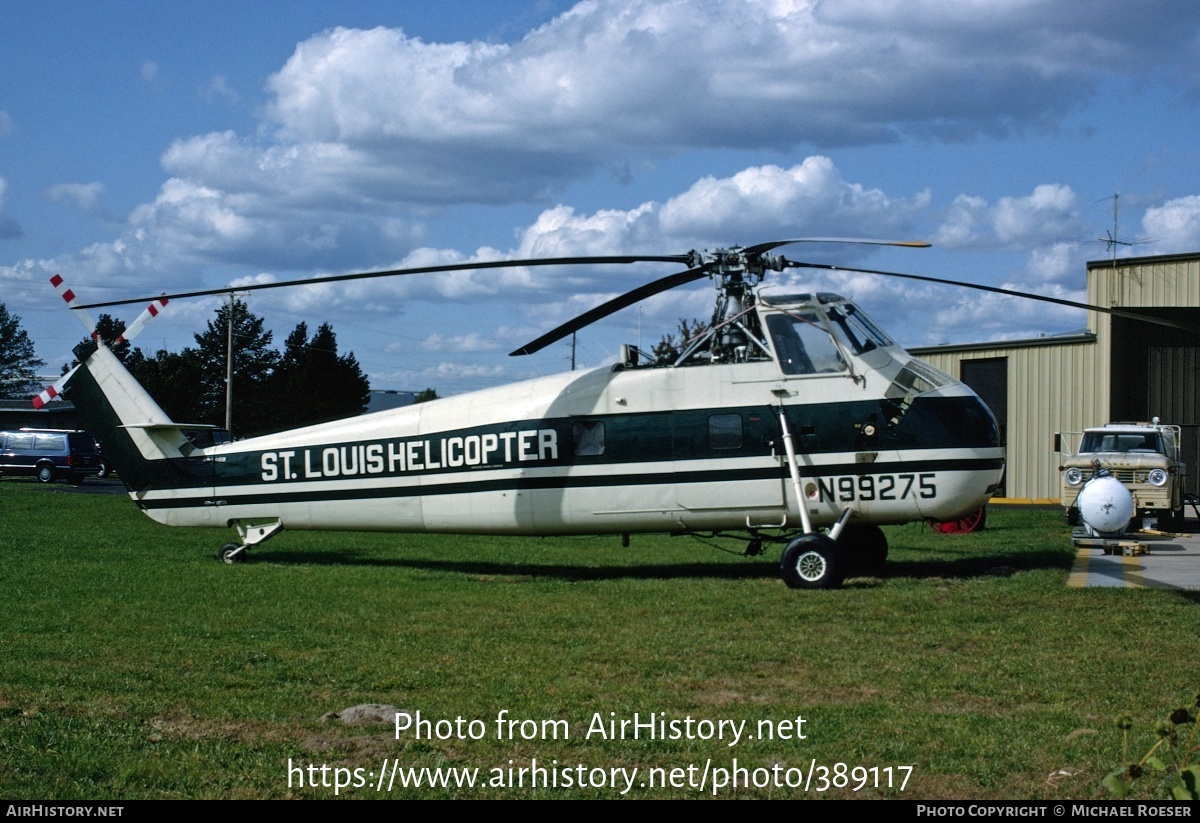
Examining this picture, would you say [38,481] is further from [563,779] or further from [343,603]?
[563,779]

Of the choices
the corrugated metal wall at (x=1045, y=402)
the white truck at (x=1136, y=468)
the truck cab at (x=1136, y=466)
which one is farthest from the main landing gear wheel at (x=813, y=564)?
the corrugated metal wall at (x=1045, y=402)

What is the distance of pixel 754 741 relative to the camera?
21.7 ft

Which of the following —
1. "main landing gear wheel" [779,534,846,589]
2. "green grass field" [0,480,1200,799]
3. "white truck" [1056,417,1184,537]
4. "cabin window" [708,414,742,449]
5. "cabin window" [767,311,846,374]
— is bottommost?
"green grass field" [0,480,1200,799]

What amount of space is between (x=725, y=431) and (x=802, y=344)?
1.53 metres

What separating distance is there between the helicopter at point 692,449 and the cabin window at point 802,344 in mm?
19

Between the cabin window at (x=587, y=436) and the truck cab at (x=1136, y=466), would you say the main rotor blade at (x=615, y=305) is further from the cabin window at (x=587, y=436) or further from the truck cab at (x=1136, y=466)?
the truck cab at (x=1136, y=466)

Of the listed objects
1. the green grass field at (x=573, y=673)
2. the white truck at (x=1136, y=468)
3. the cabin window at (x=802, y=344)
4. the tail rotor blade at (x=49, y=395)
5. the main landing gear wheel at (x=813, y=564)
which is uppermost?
the cabin window at (x=802, y=344)

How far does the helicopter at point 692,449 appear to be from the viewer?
1430 cm

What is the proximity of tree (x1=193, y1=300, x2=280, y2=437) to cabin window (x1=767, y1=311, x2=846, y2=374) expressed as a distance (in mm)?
56333

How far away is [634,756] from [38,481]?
47.3m

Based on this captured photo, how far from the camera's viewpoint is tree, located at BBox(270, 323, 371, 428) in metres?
68.4

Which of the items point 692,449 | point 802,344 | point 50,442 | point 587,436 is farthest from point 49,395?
point 50,442

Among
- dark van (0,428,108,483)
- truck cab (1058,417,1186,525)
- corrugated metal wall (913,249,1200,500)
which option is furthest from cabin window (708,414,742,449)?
dark van (0,428,108,483)

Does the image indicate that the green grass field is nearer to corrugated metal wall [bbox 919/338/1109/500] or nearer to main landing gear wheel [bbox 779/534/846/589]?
main landing gear wheel [bbox 779/534/846/589]
